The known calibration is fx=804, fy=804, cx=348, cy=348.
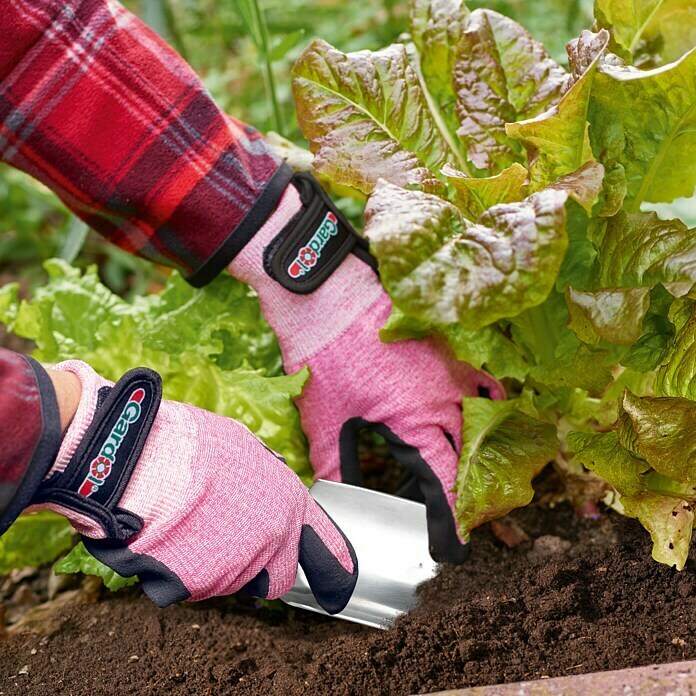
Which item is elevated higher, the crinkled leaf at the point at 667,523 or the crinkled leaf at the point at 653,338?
the crinkled leaf at the point at 653,338

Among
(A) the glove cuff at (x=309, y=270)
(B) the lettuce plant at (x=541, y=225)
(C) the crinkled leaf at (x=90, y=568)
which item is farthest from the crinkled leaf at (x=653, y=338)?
(C) the crinkled leaf at (x=90, y=568)

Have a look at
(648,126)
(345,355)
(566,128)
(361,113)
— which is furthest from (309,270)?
(648,126)

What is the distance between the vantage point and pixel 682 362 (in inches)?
45.6

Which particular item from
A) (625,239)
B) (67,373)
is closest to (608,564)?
(625,239)

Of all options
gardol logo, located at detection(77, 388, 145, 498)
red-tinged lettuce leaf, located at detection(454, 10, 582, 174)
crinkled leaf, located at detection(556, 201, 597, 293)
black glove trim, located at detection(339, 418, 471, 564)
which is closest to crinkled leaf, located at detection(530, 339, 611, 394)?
crinkled leaf, located at detection(556, 201, 597, 293)

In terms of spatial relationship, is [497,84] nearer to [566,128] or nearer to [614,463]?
[566,128]

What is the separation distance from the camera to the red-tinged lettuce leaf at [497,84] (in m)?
1.36

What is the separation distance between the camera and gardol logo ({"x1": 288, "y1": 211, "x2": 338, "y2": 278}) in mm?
1370

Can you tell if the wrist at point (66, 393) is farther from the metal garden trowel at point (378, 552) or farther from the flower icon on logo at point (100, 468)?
the metal garden trowel at point (378, 552)

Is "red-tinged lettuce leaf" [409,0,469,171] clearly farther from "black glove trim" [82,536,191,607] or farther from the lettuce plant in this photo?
"black glove trim" [82,536,191,607]

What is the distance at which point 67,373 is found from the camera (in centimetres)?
110

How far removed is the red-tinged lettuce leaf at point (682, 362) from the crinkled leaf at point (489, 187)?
29 centimetres

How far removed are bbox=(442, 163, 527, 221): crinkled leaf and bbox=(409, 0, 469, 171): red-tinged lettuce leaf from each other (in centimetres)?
24

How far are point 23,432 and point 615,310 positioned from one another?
2.49 feet
